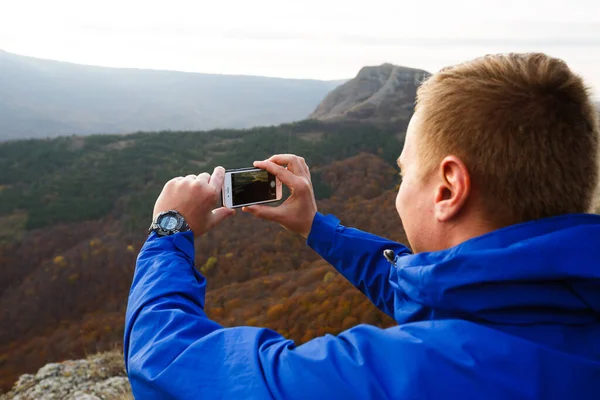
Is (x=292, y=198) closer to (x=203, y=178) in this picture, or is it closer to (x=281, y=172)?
(x=281, y=172)

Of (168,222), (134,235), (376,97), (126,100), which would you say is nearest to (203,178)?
(168,222)

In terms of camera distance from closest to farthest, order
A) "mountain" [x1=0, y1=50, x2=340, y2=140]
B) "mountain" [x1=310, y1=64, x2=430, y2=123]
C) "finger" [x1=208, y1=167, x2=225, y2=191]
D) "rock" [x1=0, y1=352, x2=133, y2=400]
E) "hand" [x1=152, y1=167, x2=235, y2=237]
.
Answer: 1. "hand" [x1=152, y1=167, x2=235, y2=237]
2. "finger" [x1=208, y1=167, x2=225, y2=191]
3. "rock" [x1=0, y1=352, x2=133, y2=400]
4. "mountain" [x1=310, y1=64, x2=430, y2=123]
5. "mountain" [x1=0, y1=50, x2=340, y2=140]

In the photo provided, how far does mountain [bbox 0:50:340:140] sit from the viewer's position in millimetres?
65875

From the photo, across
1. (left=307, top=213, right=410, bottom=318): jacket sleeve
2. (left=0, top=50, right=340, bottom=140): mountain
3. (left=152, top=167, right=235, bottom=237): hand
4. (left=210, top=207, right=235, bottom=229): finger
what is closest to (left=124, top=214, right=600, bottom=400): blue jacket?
(left=152, top=167, right=235, bottom=237): hand

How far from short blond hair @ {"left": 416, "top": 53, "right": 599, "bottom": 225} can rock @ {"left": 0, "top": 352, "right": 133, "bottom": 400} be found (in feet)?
19.7

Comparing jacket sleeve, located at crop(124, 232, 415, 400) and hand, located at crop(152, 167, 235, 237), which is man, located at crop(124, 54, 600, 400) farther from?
hand, located at crop(152, 167, 235, 237)

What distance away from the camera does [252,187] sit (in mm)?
2393

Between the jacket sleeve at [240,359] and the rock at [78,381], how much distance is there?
5551mm

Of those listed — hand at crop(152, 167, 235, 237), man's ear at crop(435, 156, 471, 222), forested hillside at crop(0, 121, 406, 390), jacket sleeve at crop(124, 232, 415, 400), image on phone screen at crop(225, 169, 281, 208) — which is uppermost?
man's ear at crop(435, 156, 471, 222)

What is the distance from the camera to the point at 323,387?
0.89 meters

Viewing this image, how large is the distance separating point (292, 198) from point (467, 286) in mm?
1175

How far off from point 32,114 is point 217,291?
64447 mm

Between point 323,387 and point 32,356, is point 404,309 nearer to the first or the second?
point 323,387

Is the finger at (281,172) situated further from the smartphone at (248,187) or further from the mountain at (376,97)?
the mountain at (376,97)
